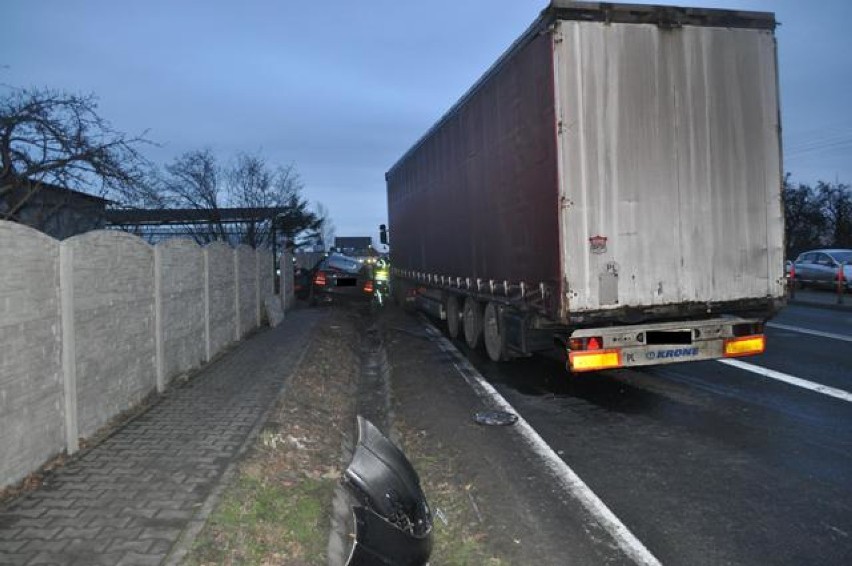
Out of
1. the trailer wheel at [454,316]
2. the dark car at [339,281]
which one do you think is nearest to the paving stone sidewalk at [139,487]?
the trailer wheel at [454,316]

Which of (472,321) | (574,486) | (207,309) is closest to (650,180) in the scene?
(574,486)

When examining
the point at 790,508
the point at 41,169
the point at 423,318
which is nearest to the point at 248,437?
the point at 790,508

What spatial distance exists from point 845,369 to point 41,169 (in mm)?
10829

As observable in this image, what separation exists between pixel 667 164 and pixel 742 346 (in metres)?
2.28

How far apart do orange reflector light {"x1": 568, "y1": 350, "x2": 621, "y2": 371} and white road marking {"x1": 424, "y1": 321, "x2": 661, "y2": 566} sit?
0.84 m

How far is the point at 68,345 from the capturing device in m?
5.68

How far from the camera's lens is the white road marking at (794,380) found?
786 cm

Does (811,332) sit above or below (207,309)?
below

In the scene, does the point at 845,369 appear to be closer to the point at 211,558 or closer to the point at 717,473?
the point at 717,473

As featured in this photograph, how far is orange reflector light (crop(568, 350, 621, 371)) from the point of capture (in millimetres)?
7562

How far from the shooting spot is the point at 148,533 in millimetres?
Result: 4039

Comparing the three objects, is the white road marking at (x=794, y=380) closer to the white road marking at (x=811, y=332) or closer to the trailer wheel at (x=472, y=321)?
the white road marking at (x=811, y=332)

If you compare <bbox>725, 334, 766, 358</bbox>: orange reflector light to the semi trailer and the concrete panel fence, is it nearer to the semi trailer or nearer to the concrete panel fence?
the semi trailer

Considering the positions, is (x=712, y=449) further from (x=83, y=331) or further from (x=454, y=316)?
(x=454, y=316)
